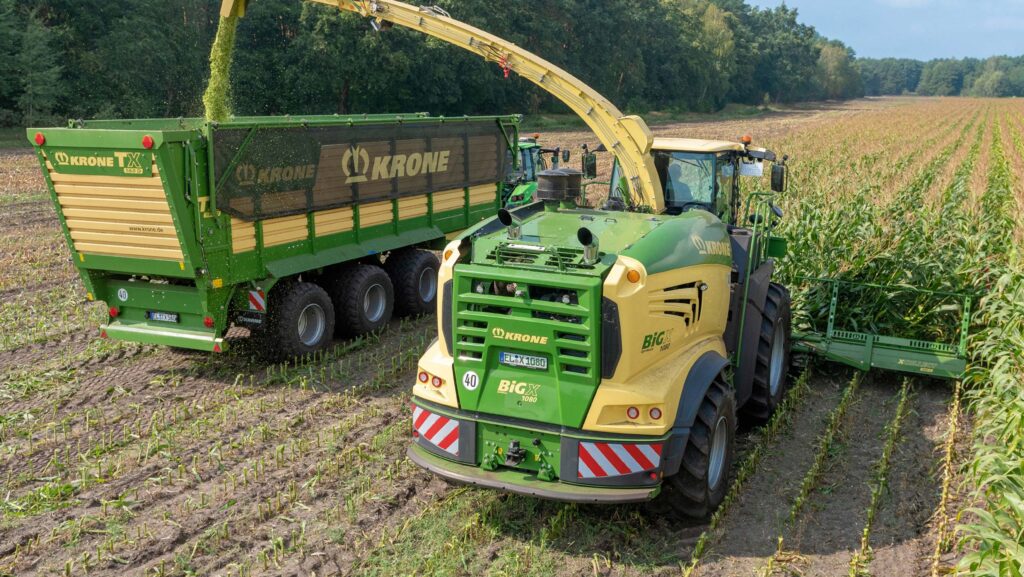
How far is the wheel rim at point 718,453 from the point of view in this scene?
19.9ft

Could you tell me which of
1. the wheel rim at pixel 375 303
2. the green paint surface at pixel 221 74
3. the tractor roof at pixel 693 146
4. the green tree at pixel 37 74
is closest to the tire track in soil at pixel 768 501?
the tractor roof at pixel 693 146

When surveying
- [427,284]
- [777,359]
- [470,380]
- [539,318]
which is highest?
[539,318]

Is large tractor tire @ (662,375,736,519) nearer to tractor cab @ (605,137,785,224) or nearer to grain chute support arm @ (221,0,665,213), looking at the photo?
grain chute support arm @ (221,0,665,213)

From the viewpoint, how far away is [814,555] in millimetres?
5633

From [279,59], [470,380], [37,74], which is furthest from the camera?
[279,59]

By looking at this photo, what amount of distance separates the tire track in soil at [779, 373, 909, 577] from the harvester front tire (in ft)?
18.5

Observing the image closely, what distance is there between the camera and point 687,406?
18.4ft

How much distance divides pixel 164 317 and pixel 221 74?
3.46 m

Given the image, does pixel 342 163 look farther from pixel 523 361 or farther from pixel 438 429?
pixel 523 361

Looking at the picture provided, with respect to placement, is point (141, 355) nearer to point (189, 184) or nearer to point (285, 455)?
point (189, 184)

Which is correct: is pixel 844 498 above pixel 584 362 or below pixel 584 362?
below

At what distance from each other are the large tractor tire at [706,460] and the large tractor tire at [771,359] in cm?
149

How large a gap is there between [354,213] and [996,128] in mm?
44976

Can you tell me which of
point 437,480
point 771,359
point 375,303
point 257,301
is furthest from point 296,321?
point 771,359
